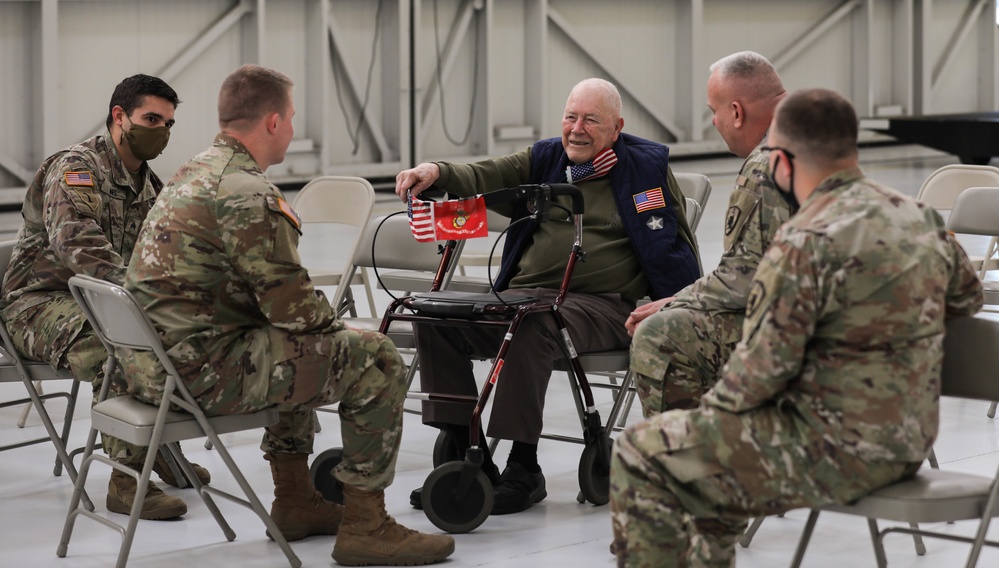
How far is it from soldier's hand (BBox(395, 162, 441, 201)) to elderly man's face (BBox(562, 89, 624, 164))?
508 mm

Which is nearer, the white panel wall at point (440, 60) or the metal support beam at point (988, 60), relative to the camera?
the white panel wall at point (440, 60)

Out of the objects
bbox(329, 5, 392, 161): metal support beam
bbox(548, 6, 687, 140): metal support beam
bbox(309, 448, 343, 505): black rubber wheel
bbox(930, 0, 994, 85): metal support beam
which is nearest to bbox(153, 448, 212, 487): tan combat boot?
bbox(309, 448, 343, 505): black rubber wheel

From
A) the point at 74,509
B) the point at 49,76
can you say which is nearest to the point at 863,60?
the point at 49,76

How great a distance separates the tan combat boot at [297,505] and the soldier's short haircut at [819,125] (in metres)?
1.85

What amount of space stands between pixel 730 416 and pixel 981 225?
Answer: 3170 mm

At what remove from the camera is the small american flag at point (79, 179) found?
4.15 metres

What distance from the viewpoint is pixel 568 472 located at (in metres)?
4.52

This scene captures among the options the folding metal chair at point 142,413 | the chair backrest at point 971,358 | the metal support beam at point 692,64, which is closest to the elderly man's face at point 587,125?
the folding metal chair at point 142,413

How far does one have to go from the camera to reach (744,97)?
3.71m

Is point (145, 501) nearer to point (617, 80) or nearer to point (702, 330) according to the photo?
point (702, 330)

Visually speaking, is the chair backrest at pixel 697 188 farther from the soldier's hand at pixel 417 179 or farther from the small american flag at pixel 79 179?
the small american flag at pixel 79 179

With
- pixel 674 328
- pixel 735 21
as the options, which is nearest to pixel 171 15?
pixel 735 21

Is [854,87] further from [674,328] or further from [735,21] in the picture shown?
[674,328]

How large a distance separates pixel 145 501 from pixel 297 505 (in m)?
0.52
